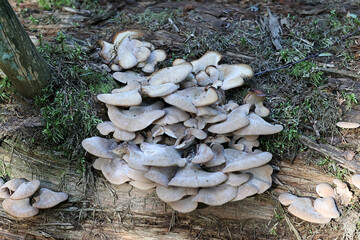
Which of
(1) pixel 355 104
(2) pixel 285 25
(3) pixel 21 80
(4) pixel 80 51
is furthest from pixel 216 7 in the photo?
(3) pixel 21 80

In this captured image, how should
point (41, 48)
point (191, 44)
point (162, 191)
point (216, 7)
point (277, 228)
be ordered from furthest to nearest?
point (216, 7) < point (191, 44) < point (41, 48) < point (277, 228) < point (162, 191)

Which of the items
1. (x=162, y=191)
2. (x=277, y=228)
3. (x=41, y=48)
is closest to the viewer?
(x=162, y=191)

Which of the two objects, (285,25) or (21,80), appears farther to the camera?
(285,25)

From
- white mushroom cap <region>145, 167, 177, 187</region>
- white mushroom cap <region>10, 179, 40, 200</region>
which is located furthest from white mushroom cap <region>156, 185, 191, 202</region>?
white mushroom cap <region>10, 179, 40, 200</region>

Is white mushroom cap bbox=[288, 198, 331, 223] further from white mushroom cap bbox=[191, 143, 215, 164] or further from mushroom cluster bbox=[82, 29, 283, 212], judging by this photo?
white mushroom cap bbox=[191, 143, 215, 164]

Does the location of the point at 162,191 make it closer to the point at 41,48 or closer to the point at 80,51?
the point at 80,51

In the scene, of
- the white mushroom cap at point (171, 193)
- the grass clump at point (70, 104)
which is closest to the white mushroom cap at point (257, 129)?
the white mushroom cap at point (171, 193)

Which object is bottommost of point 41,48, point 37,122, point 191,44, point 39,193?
point 39,193

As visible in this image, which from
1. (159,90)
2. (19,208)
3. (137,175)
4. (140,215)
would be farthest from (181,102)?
(19,208)
